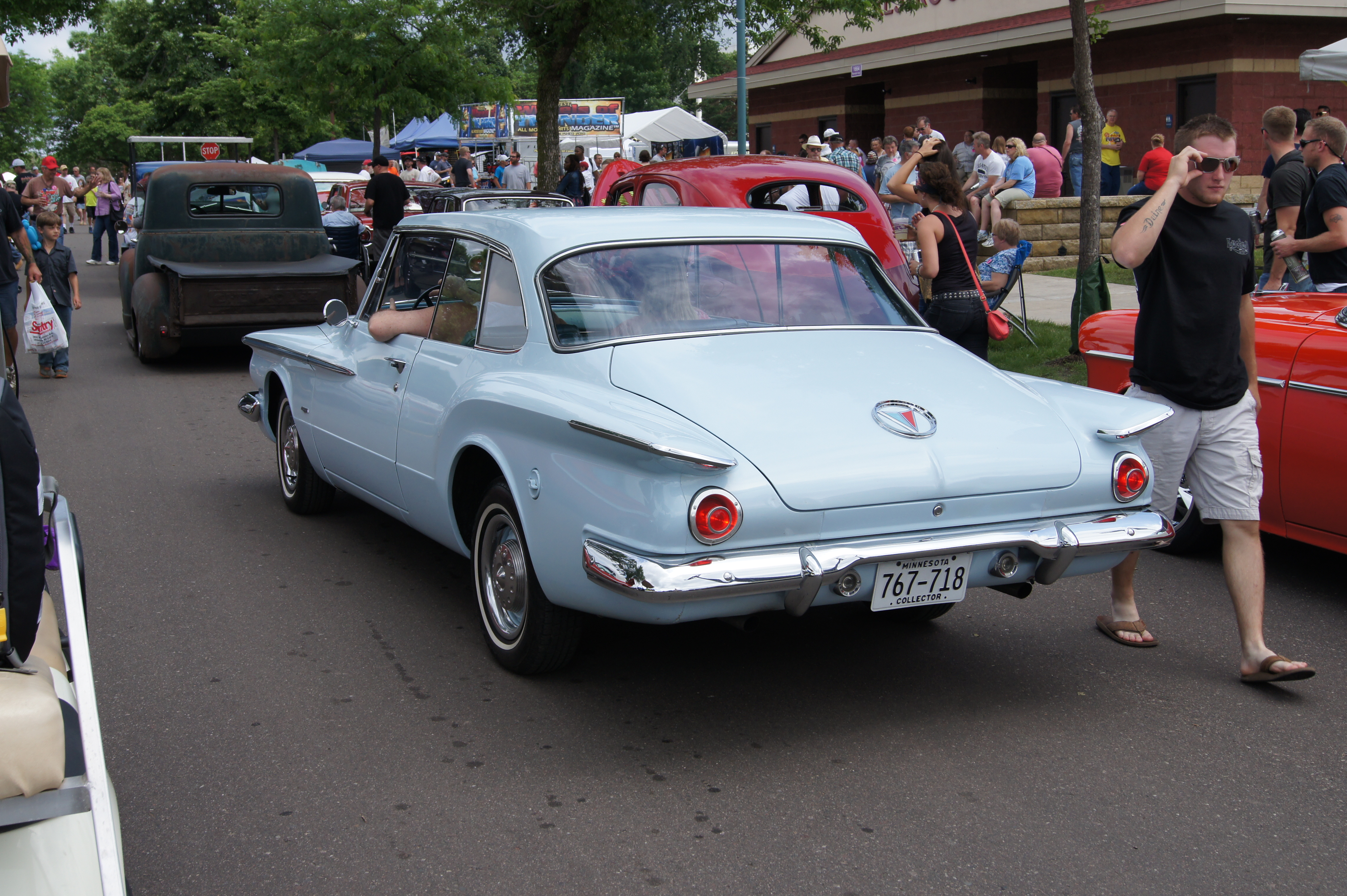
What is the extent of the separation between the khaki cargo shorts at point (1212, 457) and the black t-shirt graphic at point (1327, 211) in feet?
12.3

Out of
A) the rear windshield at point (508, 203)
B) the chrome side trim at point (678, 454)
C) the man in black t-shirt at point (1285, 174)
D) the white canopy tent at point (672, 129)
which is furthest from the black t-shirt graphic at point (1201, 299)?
the white canopy tent at point (672, 129)

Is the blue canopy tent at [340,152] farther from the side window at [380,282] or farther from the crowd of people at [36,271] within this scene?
the side window at [380,282]

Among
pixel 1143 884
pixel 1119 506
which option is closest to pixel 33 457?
pixel 1143 884

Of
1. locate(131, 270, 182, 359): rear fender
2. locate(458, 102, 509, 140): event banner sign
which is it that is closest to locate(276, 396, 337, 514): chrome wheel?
locate(131, 270, 182, 359): rear fender

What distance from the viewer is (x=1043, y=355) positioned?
37.1ft

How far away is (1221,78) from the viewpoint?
21.4 meters

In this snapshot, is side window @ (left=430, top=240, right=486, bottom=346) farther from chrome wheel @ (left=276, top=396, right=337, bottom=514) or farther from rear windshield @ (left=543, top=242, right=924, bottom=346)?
chrome wheel @ (left=276, top=396, right=337, bottom=514)

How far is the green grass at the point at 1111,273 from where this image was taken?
50.0 feet

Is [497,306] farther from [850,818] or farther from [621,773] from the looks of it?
[850,818]

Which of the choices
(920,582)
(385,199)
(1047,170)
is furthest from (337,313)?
(1047,170)

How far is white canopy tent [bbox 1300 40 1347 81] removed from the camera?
12891 millimetres

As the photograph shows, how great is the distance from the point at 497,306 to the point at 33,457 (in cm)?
239

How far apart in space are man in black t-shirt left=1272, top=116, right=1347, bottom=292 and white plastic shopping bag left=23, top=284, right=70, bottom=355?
32.7 ft

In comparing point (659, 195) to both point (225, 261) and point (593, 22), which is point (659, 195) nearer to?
point (225, 261)
